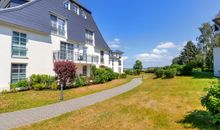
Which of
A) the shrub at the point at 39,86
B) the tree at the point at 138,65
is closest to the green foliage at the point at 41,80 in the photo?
the shrub at the point at 39,86

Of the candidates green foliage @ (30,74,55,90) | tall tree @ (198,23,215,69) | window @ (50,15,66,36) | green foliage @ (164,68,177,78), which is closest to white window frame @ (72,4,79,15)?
window @ (50,15,66,36)

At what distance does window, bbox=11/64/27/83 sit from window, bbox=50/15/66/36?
20.6ft

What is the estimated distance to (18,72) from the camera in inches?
675

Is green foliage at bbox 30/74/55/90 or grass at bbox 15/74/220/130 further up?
green foliage at bbox 30/74/55/90

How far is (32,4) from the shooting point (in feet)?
62.3

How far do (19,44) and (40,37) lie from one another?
9.83 feet

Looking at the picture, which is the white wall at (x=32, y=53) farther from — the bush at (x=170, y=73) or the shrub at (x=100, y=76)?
the bush at (x=170, y=73)

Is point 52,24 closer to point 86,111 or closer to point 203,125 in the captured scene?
point 86,111

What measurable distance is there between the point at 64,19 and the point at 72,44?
3.93 m

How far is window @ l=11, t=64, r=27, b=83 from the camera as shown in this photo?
16594 millimetres

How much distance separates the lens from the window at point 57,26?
2191 centimetres

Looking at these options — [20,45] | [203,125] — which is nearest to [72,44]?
[20,45]

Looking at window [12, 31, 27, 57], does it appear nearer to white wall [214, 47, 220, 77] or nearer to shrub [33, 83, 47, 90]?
shrub [33, 83, 47, 90]

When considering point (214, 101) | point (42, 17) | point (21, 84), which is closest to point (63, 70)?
point (21, 84)
